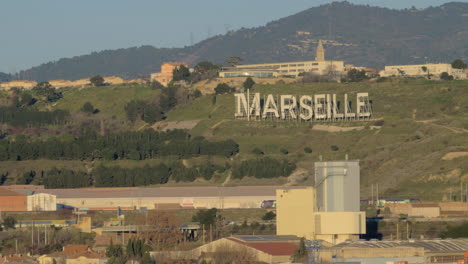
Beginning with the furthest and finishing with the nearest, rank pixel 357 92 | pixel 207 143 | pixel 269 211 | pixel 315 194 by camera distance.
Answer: pixel 357 92, pixel 207 143, pixel 269 211, pixel 315 194

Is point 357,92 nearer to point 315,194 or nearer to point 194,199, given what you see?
point 194,199

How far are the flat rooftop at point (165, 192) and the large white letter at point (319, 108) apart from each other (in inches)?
1095

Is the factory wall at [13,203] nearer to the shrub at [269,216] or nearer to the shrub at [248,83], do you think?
the shrub at [269,216]

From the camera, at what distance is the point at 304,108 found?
154m

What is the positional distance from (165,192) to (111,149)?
22582 mm

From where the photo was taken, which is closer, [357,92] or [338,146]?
[338,146]

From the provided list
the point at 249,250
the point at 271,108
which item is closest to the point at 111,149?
the point at 271,108

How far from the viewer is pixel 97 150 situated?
144 m

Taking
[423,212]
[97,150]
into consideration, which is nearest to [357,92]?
[97,150]

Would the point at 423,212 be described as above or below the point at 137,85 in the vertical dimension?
below

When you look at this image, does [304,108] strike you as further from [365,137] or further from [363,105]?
[365,137]

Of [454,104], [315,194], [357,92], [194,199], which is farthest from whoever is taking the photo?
[357,92]

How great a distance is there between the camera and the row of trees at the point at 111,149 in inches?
5541

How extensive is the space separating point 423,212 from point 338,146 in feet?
123
